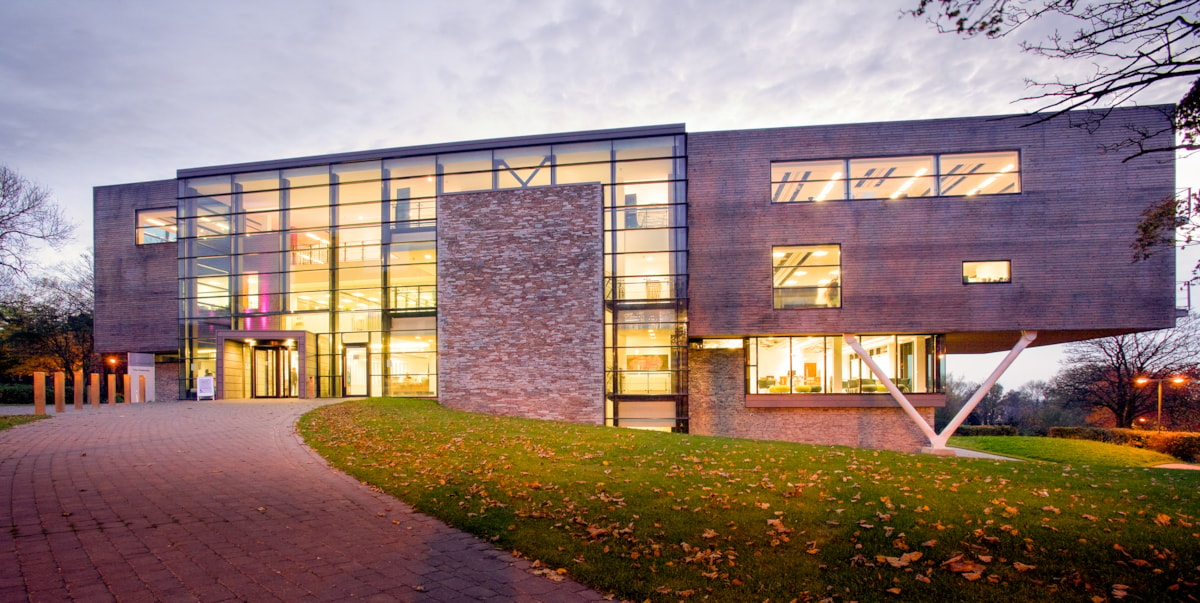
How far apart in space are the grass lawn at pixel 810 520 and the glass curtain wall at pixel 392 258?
1084cm

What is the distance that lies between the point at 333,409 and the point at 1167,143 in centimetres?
2698

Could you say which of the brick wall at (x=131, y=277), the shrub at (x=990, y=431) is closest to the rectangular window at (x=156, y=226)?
the brick wall at (x=131, y=277)

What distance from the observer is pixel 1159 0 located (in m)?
5.85

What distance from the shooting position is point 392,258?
26219 millimetres

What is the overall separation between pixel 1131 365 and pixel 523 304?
41062 millimetres

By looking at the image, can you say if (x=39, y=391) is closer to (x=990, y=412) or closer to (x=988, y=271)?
(x=988, y=271)

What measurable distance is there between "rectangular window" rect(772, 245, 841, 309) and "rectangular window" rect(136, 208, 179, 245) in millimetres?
26181

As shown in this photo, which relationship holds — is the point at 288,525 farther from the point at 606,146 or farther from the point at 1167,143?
the point at 1167,143

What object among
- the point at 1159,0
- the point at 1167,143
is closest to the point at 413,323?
the point at 1159,0

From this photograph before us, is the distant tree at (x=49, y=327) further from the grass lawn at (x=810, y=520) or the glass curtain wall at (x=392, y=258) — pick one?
the grass lawn at (x=810, y=520)

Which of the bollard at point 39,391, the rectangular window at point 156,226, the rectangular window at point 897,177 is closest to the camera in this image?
the bollard at point 39,391

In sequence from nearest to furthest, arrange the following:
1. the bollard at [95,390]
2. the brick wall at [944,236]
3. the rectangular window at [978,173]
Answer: the brick wall at [944,236] < the rectangular window at [978,173] < the bollard at [95,390]

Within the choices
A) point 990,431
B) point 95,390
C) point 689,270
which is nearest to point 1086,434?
point 990,431

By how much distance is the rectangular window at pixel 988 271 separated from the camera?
2012cm
